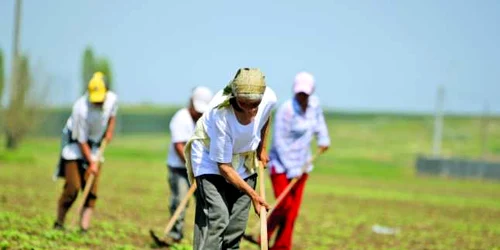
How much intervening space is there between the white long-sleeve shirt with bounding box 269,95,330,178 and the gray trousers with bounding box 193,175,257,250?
10.3ft

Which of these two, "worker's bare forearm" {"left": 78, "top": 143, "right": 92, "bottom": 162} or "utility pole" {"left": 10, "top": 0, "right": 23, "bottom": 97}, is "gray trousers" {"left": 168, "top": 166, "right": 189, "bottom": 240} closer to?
"worker's bare forearm" {"left": 78, "top": 143, "right": 92, "bottom": 162}

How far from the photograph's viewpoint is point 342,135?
104750 millimetres

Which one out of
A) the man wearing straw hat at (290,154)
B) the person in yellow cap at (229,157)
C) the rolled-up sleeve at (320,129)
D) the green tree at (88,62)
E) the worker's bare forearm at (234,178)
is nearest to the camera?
the person in yellow cap at (229,157)

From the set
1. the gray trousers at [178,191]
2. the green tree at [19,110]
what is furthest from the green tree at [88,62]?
the gray trousers at [178,191]

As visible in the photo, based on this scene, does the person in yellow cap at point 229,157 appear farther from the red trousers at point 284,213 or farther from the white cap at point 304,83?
the red trousers at point 284,213

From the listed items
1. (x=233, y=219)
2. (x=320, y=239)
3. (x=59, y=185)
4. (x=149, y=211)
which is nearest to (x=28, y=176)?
(x=59, y=185)

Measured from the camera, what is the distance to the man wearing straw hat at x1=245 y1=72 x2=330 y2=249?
1112 centimetres

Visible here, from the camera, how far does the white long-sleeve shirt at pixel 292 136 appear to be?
37.0 feet

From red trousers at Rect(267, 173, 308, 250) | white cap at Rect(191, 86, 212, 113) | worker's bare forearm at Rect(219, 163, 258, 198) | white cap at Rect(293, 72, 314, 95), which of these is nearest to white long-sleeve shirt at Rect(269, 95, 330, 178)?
red trousers at Rect(267, 173, 308, 250)

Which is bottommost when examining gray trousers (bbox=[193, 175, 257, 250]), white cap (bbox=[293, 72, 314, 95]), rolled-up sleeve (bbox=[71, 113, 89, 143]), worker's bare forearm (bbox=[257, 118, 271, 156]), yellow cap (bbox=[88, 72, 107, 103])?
gray trousers (bbox=[193, 175, 257, 250])

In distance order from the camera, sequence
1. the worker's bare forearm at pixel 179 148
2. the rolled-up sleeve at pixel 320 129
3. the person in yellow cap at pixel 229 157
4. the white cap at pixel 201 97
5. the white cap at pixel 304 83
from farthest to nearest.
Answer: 1. the rolled-up sleeve at pixel 320 129
2. the worker's bare forearm at pixel 179 148
3. the white cap at pixel 201 97
4. the white cap at pixel 304 83
5. the person in yellow cap at pixel 229 157

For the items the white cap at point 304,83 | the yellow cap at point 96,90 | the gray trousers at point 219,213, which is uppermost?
the white cap at point 304,83

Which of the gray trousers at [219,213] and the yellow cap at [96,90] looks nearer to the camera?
the gray trousers at [219,213]

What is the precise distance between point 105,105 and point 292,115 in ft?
7.23
